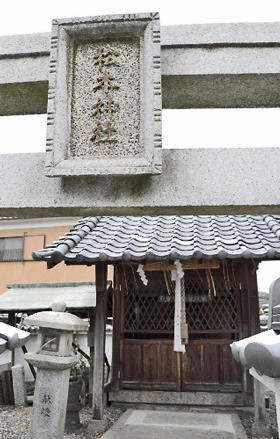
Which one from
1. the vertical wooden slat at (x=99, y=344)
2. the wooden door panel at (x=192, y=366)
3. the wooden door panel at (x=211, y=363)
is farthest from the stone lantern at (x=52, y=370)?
the wooden door panel at (x=211, y=363)

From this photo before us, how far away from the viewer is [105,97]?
305 cm

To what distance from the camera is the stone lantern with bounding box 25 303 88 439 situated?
6.22 meters

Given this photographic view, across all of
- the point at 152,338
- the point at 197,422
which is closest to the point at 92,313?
the point at 152,338

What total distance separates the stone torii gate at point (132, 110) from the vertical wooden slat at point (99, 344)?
5.33 meters

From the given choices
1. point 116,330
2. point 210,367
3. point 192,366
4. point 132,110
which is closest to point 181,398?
point 192,366

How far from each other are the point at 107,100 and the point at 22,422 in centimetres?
730

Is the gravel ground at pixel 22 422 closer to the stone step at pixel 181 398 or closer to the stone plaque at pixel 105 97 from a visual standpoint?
the stone step at pixel 181 398

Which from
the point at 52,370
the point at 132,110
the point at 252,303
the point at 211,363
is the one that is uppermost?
the point at 132,110

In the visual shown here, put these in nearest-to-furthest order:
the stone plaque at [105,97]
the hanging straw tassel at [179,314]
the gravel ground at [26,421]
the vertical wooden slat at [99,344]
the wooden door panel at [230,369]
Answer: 1. the stone plaque at [105,97]
2. the gravel ground at [26,421]
3. the vertical wooden slat at [99,344]
4. the hanging straw tassel at [179,314]
5. the wooden door panel at [230,369]

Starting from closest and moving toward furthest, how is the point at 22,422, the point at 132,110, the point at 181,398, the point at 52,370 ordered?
the point at 132,110
the point at 52,370
the point at 22,422
the point at 181,398

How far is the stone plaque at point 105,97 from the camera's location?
2.87 metres

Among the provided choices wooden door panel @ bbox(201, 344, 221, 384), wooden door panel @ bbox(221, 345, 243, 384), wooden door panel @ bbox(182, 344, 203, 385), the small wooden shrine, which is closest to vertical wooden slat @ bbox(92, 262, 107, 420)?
the small wooden shrine

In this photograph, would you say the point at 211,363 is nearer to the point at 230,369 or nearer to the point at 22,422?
the point at 230,369

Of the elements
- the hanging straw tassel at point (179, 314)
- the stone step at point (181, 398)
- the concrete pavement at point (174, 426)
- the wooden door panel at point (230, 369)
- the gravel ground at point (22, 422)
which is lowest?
the gravel ground at point (22, 422)
